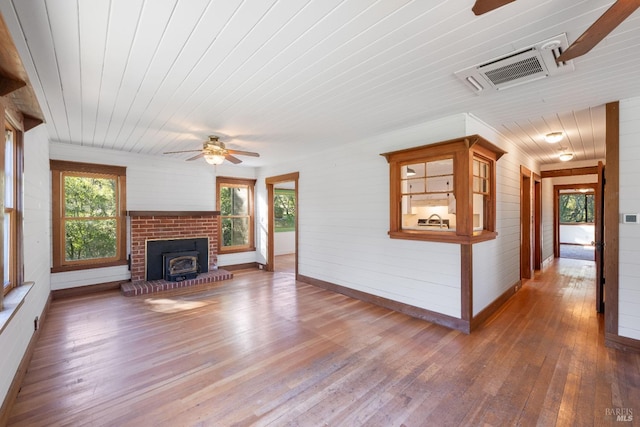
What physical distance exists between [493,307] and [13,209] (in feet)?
17.7

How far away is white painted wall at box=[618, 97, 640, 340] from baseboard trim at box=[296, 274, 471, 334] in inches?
58.2

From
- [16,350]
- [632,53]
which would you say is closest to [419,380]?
[632,53]

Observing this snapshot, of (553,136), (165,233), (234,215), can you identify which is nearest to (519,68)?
(553,136)

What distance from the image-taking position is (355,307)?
13.6 ft

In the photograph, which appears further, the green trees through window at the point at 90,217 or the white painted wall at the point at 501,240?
the green trees through window at the point at 90,217

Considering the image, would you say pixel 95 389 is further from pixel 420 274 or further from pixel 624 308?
pixel 624 308

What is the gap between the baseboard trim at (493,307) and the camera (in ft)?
11.1

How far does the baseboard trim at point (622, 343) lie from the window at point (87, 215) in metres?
7.02

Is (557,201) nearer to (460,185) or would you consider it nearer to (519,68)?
(460,185)

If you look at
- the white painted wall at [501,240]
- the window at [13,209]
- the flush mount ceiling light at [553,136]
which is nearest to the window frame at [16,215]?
the window at [13,209]

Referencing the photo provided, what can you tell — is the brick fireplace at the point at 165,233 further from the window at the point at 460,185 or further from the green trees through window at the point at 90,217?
the window at the point at 460,185

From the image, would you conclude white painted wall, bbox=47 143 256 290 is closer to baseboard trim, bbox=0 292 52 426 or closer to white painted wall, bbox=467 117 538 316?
baseboard trim, bbox=0 292 52 426

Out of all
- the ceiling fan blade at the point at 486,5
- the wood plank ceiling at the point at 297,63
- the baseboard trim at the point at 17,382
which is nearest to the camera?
the ceiling fan blade at the point at 486,5

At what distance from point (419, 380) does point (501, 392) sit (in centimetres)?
60
